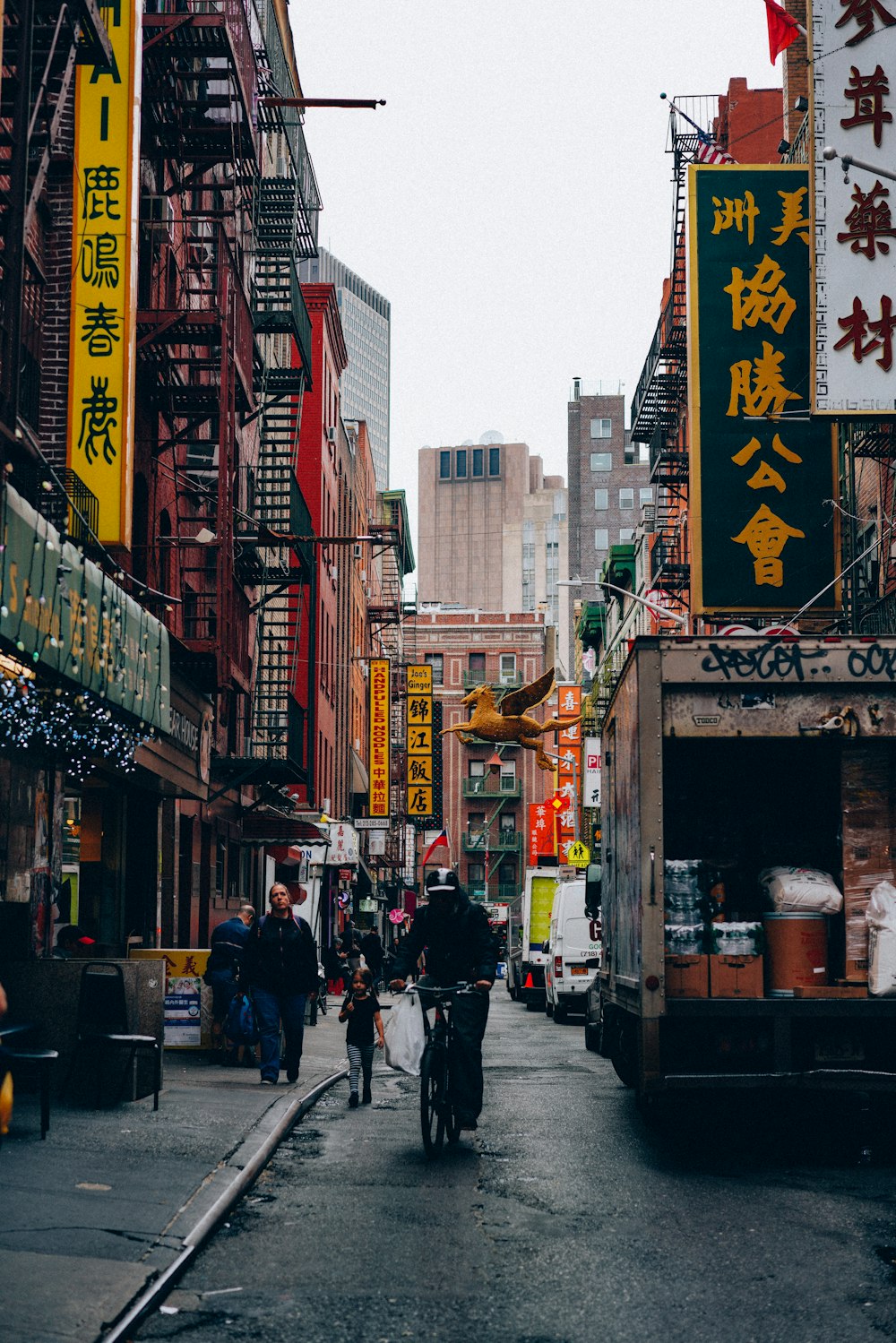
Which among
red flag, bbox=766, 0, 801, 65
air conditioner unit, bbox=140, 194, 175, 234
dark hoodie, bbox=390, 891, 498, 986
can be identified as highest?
red flag, bbox=766, 0, 801, 65

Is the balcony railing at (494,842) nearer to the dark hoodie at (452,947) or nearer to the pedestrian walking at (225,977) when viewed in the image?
the pedestrian walking at (225,977)

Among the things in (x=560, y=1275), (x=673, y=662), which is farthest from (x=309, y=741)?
(x=560, y=1275)

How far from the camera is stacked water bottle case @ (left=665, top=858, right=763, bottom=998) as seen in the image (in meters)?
10.9

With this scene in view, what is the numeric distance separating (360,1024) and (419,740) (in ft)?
197

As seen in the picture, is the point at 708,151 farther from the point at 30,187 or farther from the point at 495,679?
the point at 495,679

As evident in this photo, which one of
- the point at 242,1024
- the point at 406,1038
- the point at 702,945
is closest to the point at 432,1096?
the point at 406,1038

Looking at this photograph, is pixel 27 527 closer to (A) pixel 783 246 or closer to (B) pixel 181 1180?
(B) pixel 181 1180

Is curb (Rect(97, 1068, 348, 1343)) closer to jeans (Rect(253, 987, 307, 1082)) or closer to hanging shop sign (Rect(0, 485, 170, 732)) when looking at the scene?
jeans (Rect(253, 987, 307, 1082))

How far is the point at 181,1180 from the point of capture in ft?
29.2

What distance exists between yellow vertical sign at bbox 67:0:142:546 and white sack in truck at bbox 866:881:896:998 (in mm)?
7893

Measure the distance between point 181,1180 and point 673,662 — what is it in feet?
15.1

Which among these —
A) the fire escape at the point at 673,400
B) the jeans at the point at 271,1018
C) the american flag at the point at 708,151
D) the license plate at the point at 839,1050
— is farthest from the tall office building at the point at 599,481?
the license plate at the point at 839,1050

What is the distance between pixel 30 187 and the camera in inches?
543

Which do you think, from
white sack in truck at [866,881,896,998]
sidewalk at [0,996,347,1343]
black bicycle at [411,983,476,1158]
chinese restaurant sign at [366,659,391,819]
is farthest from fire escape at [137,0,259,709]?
chinese restaurant sign at [366,659,391,819]
